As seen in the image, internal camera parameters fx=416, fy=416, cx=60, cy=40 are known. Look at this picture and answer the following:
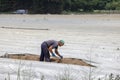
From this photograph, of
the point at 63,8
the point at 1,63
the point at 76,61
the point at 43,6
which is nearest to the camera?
the point at 1,63

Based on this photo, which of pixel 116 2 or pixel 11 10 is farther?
pixel 116 2

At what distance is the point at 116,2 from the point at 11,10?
22.4 metres

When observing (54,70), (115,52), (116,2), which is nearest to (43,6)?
(116,2)

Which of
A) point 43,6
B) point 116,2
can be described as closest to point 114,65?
point 43,6

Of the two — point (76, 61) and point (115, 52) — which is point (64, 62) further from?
point (115, 52)

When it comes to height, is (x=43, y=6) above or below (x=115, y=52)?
below

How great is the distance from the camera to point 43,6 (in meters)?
66.8

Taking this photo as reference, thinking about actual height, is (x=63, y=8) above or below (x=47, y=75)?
below

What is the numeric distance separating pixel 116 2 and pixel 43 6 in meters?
19.1

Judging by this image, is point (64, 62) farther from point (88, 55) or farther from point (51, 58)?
point (88, 55)

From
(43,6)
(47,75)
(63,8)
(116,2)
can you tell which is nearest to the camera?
(47,75)

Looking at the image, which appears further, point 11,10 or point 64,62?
point 11,10

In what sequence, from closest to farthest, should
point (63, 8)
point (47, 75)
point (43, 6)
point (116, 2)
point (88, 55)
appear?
1. point (47, 75)
2. point (88, 55)
3. point (43, 6)
4. point (63, 8)
5. point (116, 2)

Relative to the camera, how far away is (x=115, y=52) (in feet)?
46.5
